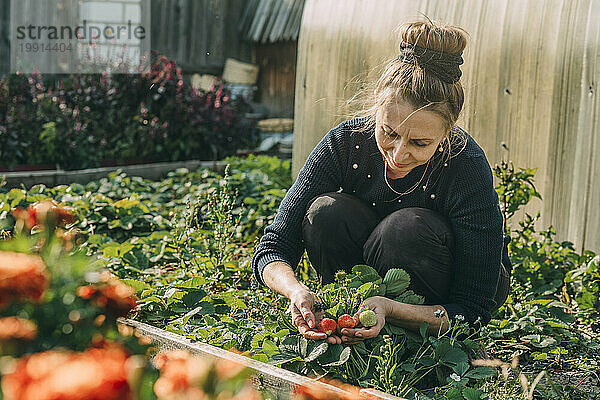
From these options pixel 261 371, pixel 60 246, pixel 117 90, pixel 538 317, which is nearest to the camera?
pixel 60 246

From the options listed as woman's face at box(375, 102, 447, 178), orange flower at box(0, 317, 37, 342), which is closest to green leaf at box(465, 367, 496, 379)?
woman's face at box(375, 102, 447, 178)

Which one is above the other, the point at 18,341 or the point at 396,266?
the point at 18,341

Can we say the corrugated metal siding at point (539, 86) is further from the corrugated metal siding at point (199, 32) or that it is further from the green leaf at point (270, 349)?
the corrugated metal siding at point (199, 32)

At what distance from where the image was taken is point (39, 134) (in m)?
6.43

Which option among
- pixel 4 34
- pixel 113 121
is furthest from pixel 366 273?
pixel 4 34

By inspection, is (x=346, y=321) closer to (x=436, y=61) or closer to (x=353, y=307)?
(x=353, y=307)

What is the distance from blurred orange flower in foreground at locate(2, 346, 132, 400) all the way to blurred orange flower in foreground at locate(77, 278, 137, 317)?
0.67 feet

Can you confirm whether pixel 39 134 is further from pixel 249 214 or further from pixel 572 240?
pixel 572 240

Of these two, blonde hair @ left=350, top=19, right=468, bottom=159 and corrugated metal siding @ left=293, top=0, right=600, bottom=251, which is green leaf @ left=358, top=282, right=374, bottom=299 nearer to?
blonde hair @ left=350, top=19, right=468, bottom=159

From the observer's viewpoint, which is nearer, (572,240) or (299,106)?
(572,240)

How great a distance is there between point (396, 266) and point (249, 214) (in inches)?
83.5

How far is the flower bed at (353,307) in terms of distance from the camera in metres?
2.00

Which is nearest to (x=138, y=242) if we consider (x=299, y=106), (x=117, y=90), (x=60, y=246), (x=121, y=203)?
(x=121, y=203)

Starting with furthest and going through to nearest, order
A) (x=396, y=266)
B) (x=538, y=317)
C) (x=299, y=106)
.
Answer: (x=299, y=106) < (x=538, y=317) < (x=396, y=266)
